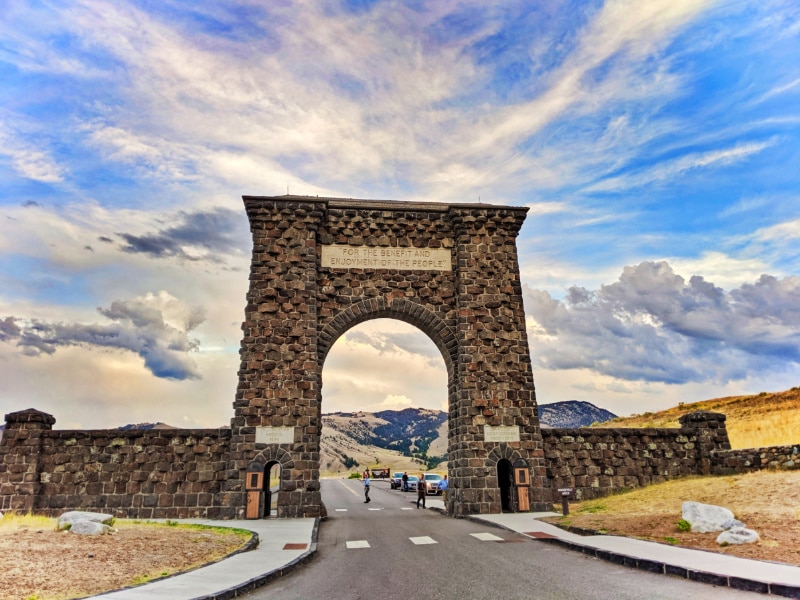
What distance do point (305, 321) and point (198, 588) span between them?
13.9 metres

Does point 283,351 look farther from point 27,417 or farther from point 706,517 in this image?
point 706,517

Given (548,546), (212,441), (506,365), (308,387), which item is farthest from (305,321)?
(548,546)

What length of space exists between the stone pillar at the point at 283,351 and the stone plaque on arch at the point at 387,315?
0.04 meters

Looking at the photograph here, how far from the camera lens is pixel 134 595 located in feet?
24.5

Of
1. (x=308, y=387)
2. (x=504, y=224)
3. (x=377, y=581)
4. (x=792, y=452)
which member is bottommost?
(x=377, y=581)

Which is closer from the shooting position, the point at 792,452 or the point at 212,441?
the point at 792,452

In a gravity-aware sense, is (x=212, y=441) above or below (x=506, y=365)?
below

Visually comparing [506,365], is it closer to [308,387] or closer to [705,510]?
[308,387]

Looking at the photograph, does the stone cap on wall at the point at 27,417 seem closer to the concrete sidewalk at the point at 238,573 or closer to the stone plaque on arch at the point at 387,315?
the stone plaque on arch at the point at 387,315

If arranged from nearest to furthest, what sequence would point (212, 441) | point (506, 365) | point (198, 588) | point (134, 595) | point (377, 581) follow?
1. point (134, 595)
2. point (198, 588)
3. point (377, 581)
4. point (212, 441)
5. point (506, 365)

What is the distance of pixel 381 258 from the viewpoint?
22.8 m

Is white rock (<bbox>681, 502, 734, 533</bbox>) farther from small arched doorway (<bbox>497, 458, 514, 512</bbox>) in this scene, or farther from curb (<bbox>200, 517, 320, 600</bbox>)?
small arched doorway (<bbox>497, 458, 514, 512</bbox>)

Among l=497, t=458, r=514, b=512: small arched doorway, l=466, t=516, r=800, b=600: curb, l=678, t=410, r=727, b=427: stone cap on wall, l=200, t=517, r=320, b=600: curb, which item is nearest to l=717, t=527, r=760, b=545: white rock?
l=466, t=516, r=800, b=600: curb

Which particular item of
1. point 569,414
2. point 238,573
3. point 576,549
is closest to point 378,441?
point 569,414
